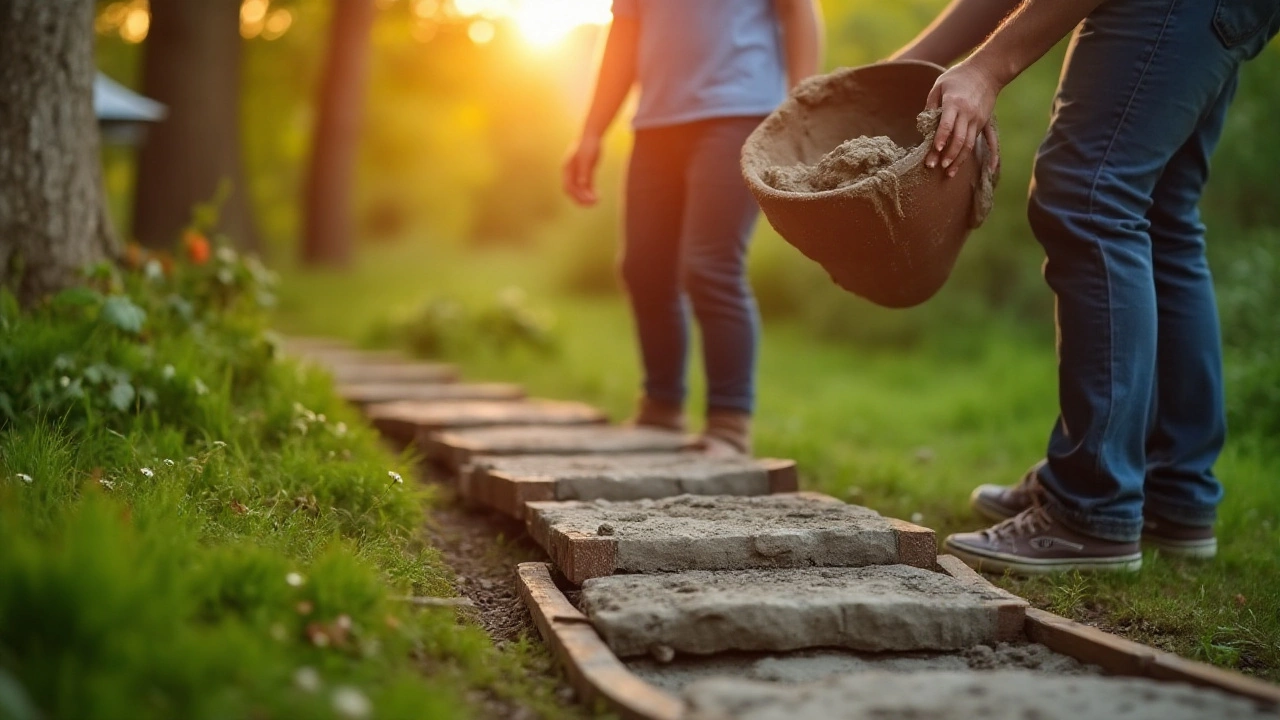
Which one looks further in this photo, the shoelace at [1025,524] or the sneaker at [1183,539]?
the sneaker at [1183,539]

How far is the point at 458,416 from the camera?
412 cm

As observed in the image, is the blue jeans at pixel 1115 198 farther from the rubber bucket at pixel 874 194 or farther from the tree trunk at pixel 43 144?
the tree trunk at pixel 43 144

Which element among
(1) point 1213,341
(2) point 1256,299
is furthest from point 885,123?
(2) point 1256,299

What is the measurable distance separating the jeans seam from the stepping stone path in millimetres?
506

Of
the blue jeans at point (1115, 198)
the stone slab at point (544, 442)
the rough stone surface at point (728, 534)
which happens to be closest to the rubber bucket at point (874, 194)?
the blue jeans at point (1115, 198)

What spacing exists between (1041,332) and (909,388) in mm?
1075

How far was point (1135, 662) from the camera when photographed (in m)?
1.91

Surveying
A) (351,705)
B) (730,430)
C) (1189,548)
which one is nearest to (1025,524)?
(1189,548)

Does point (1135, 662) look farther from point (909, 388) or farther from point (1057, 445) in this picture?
point (909, 388)

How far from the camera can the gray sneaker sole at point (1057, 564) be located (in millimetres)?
2605

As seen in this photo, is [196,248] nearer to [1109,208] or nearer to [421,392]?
[421,392]

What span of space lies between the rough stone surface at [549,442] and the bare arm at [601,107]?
846mm

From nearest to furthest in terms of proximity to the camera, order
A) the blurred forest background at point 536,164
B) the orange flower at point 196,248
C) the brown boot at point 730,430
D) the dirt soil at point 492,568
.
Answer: the dirt soil at point 492,568
the brown boot at point 730,430
the orange flower at point 196,248
the blurred forest background at point 536,164

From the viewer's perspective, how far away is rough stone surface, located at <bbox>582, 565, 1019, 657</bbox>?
6.53 feet
